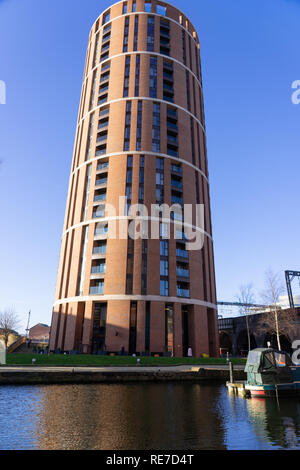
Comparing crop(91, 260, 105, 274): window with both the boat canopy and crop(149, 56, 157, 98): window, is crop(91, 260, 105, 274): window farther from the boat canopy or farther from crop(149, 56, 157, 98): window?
crop(149, 56, 157, 98): window

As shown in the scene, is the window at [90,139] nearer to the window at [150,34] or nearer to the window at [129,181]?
the window at [129,181]

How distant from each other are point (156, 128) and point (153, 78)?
972cm

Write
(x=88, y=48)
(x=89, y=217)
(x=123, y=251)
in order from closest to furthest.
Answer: (x=123, y=251), (x=89, y=217), (x=88, y=48)

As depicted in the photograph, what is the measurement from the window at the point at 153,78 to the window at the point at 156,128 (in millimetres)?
2046

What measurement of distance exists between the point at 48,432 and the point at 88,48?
230 ft

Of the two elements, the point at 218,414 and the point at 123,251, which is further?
the point at 123,251

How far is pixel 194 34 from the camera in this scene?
2544 inches

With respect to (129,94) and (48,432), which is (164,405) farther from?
(129,94)

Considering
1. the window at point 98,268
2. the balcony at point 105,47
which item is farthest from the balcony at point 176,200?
the balcony at point 105,47

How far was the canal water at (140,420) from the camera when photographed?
871 cm

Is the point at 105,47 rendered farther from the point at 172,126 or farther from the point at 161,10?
the point at 172,126

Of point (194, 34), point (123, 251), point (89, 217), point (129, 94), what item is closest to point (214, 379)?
point (123, 251)

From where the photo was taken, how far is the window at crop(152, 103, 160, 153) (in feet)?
157

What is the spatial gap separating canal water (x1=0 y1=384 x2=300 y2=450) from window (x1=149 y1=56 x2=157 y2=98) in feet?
151
